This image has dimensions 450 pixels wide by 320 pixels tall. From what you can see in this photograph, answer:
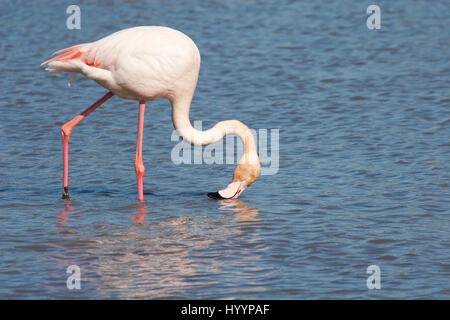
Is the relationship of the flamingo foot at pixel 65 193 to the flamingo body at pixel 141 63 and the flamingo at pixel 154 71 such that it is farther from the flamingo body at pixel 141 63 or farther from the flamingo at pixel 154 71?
the flamingo body at pixel 141 63

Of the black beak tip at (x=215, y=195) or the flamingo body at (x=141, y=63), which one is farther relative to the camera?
the black beak tip at (x=215, y=195)

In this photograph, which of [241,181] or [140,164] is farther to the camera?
[140,164]

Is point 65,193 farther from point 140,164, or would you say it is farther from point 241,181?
point 241,181

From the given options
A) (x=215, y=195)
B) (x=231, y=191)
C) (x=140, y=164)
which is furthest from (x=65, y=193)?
(x=231, y=191)

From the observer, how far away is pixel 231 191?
9219 millimetres

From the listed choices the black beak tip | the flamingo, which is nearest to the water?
the black beak tip

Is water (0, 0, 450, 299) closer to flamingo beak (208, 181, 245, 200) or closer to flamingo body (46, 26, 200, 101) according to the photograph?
flamingo beak (208, 181, 245, 200)

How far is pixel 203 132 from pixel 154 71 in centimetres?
91

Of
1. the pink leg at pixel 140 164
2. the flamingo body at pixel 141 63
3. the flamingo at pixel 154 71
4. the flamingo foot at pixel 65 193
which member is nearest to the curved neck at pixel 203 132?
the flamingo at pixel 154 71

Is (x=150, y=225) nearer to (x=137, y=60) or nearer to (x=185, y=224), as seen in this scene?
(x=185, y=224)

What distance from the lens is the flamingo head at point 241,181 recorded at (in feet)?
30.2

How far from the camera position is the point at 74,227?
27.2 feet

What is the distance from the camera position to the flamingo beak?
9203mm
